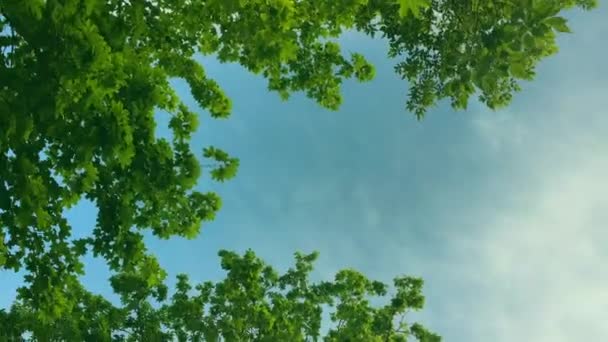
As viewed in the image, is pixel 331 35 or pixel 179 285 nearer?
pixel 331 35

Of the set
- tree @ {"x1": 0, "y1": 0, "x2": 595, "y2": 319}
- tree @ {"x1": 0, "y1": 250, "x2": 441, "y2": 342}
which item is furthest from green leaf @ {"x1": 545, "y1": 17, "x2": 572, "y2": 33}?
tree @ {"x1": 0, "y1": 250, "x2": 441, "y2": 342}

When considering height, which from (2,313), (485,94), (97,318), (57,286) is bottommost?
(57,286)

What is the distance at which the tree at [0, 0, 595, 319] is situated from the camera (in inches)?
320

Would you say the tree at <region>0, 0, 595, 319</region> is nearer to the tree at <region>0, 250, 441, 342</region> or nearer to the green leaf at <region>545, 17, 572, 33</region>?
the green leaf at <region>545, 17, 572, 33</region>

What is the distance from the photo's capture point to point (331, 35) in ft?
48.8

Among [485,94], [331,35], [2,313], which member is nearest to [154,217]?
[331,35]

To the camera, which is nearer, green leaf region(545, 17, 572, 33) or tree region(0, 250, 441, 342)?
green leaf region(545, 17, 572, 33)

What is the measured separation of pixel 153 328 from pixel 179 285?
167cm

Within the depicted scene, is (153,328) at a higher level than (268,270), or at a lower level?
lower

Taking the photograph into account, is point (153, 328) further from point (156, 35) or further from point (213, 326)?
point (156, 35)

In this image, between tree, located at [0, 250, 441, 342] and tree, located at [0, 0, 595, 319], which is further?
tree, located at [0, 250, 441, 342]

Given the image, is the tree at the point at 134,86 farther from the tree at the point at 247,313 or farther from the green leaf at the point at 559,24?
the tree at the point at 247,313

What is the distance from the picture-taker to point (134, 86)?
347 inches

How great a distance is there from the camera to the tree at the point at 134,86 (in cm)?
812
